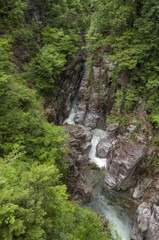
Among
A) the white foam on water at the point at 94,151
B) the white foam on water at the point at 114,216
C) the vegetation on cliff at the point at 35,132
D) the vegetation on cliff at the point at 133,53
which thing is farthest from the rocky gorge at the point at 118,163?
the vegetation on cliff at the point at 35,132

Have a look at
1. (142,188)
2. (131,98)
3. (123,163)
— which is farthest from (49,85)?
(142,188)

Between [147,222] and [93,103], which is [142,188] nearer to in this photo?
[147,222]

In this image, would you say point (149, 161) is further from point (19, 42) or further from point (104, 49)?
point (19, 42)

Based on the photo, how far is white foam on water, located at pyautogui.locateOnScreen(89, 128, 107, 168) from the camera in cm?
1872

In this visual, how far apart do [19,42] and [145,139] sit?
1390 centimetres

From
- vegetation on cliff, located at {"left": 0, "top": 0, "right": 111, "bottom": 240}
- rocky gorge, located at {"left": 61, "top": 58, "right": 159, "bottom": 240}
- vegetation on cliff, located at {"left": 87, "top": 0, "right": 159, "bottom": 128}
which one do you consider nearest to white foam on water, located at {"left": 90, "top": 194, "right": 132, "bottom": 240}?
rocky gorge, located at {"left": 61, "top": 58, "right": 159, "bottom": 240}

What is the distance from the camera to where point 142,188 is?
15.6 m

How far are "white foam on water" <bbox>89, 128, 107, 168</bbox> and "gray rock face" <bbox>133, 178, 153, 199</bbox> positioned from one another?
359 cm

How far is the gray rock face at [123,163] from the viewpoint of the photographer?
52.4 feet

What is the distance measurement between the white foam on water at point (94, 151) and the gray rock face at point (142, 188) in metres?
3.59

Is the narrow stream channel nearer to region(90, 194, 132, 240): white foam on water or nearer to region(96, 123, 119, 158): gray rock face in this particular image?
region(90, 194, 132, 240): white foam on water

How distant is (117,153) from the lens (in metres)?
16.8

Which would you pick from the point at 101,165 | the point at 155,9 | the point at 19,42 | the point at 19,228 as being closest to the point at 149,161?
the point at 101,165

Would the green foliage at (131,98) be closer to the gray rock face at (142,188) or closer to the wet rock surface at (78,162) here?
the wet rock surface at (78,162)
